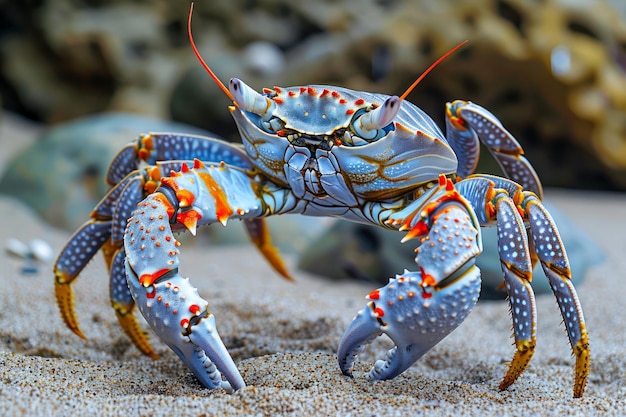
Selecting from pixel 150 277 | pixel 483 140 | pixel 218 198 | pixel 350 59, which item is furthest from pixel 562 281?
pixel 350 59

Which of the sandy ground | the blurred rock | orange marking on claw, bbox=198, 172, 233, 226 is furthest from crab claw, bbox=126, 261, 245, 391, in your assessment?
the blurred rock

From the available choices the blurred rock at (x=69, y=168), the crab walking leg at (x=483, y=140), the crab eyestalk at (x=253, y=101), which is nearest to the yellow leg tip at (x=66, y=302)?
the crab eyestalk at (x=253, y=101)

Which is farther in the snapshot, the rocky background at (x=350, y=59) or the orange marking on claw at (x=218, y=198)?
the rocky background at (x=350, y=59)

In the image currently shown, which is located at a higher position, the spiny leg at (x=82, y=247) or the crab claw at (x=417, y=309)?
the crab claw at (x=417, y=309)

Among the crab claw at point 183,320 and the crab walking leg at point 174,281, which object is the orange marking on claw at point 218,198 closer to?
the crab walking leg at point 174,281

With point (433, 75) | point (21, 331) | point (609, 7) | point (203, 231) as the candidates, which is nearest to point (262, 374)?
point (21, 331)

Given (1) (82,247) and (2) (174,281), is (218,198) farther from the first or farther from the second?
(1) (82,247)

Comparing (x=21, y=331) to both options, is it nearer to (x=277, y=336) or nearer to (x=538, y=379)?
(x=277, y=336)

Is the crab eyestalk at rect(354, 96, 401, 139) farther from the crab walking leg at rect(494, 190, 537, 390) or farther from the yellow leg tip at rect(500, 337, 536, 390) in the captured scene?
the yellow leg tip at rect(500, 337, 536, 390)
